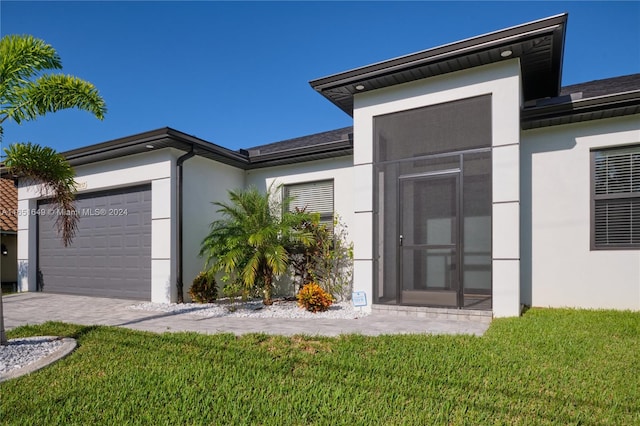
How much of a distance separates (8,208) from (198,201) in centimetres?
847

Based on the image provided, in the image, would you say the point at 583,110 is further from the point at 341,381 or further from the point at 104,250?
the point at 104,250

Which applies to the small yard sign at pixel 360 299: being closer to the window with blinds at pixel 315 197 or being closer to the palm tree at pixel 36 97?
the window with blinds at pixel 315 197

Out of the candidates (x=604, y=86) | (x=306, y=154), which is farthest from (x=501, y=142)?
(x=306, y=154)

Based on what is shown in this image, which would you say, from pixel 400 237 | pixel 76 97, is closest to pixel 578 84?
pixel 400 237

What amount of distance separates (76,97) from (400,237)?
5130mm

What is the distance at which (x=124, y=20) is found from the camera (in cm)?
778

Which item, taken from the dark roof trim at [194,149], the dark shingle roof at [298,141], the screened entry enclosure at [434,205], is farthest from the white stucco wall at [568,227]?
the dark shingle roof at [298,141]

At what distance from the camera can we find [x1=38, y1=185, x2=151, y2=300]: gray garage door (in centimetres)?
844

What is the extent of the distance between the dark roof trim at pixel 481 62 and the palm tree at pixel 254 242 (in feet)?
8.54

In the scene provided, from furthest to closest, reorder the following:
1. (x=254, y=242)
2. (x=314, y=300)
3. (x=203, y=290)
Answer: (x=203, y=290) → (x=254, y=242) → (x=314, y=300)

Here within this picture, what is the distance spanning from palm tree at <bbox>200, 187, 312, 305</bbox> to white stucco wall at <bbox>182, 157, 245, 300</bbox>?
0.69 m

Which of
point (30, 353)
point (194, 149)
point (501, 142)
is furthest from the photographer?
point (194, 149)

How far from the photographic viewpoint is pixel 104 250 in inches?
357

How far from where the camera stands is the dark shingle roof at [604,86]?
22.8 feet
